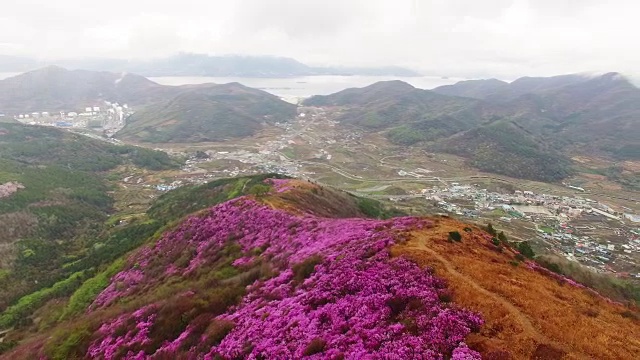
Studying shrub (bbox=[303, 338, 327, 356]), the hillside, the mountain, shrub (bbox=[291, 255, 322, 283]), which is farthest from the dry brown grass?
the hillside

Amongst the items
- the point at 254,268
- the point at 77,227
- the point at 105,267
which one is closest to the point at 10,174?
the point at 77,227

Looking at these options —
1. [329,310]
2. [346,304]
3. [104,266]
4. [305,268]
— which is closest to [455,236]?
[305,268]

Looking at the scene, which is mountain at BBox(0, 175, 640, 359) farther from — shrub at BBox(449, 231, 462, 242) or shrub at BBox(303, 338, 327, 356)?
shrub at BBox(449, 231, 462, 242)

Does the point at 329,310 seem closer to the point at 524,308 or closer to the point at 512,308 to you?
the point at 512,308

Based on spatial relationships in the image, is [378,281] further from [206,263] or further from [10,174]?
[10,174]

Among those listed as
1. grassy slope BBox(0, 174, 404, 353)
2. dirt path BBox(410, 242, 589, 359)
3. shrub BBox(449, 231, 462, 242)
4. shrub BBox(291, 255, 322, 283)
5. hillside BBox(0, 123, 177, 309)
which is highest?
dirt path BBox(410, 242, 589, 359)

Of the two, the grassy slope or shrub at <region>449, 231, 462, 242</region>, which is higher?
shrub at <region>449, 231, 462, 242</region>
